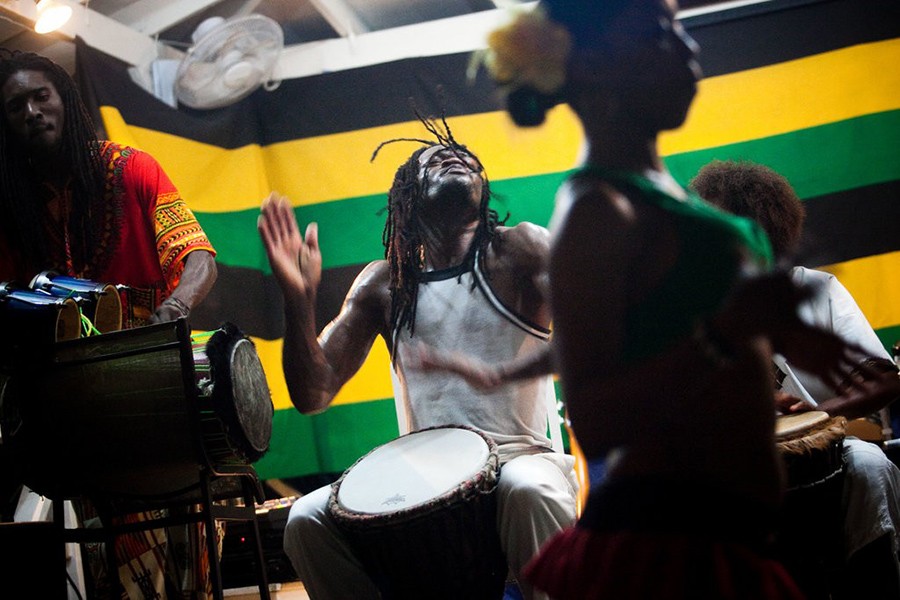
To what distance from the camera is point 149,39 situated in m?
4.93

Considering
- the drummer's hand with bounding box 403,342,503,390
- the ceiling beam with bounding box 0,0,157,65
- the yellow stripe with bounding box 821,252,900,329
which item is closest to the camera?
the drummer's hand with bounding box 403,342,503,390

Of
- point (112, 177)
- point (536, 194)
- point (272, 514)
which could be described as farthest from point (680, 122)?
point (272, 514)

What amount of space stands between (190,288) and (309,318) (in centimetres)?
64

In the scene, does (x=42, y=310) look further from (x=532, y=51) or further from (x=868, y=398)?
(x=868, y=398)

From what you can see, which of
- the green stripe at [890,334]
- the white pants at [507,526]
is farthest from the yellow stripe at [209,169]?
the green stripe at [890,334]

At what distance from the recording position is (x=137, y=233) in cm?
278

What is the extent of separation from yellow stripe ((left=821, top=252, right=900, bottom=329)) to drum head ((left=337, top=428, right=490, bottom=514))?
7.40 feet

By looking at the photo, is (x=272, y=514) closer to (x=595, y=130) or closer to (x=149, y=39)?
(x=149, y=39)

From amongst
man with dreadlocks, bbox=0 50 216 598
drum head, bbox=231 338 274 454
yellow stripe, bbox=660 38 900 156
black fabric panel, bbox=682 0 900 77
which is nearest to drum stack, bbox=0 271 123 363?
man with dreadlocks, bbox=0 50 216 598

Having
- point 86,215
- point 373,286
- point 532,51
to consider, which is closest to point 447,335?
point 373,286

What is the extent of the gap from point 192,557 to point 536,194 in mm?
2147

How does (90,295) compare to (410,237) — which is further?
(410,237)

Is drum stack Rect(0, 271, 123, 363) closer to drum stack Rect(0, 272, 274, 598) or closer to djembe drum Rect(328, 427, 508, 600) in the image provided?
drum stack Rect(0, 272, 274, 598)

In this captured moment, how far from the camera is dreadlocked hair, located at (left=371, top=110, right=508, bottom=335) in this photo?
2.70 m
